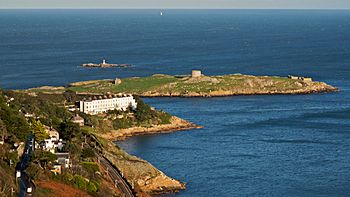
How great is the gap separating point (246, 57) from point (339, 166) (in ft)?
283

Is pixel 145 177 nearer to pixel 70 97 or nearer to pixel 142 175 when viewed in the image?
pixel 142 175

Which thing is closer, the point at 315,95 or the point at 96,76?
the point at 315,95

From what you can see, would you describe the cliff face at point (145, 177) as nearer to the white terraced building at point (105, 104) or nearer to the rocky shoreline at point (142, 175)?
the rocky shoreline at point (142, 175)

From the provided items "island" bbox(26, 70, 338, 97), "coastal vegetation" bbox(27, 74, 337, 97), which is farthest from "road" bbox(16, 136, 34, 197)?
"coastal vegetation" bbox(27, 74, 337, 97)

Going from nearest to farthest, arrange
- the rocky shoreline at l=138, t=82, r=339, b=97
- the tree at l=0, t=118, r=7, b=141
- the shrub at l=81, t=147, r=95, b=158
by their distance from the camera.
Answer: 1. the tree at l=0, t=118, r=7, b=141
2. the shrub at l=81, t=147, r=95, b=158
3. the rocky shoreline at l=138, t=82, r=339, b=97

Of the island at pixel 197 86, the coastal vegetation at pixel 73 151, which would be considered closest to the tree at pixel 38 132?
the coastal vegetation at pixel 73 151

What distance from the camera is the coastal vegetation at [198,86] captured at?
A: 315 feet

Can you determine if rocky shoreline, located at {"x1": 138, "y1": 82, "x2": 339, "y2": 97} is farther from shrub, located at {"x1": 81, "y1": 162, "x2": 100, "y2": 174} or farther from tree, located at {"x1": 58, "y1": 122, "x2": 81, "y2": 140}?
shrub, located at {"x1": 81, "y1": 162, "x2": 100, "y2": 174}

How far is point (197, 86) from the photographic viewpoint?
325ft

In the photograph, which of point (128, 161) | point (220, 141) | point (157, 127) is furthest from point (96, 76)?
point (128, 161)

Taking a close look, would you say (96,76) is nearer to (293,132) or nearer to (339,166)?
(293,132)

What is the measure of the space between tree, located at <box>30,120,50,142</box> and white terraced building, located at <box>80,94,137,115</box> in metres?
22.9

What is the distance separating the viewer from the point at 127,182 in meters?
49.2

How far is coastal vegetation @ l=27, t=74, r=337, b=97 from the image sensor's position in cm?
9606
